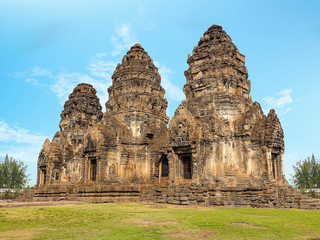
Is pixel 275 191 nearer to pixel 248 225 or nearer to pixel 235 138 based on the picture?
pixel 235 138

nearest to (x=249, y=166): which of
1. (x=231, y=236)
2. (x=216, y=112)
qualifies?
(x=216, y=112)

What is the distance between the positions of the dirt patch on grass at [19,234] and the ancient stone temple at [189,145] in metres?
11.8

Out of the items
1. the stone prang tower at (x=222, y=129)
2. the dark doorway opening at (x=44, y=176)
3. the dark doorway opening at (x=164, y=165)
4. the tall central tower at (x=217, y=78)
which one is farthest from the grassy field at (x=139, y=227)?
the dark doorway opening at (x=44, y=176)

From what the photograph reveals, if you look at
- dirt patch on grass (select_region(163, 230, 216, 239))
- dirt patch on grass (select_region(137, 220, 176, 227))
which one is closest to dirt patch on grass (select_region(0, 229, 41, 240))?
dirt patch on grass (select_region(137, 220, 176, 227))

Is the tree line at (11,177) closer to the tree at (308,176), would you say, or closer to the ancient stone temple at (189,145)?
the ancient stone temple at (189,145)

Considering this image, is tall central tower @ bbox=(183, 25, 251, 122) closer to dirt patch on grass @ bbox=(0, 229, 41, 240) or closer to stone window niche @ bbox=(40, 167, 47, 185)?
dirt patch on grass @ bbox=(0, 229, 41, 240)

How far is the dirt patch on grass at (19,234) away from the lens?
820cm

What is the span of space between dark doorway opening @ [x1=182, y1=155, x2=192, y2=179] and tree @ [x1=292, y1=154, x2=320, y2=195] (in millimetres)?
25980

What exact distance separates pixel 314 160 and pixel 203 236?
127 ft

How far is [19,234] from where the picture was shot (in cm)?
863

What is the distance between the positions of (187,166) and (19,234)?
50.6 feet

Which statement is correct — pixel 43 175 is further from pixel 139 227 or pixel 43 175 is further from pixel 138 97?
pixel 139 227

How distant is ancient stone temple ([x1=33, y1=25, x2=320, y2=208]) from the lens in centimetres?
2058

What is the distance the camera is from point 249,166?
71.0 feet
